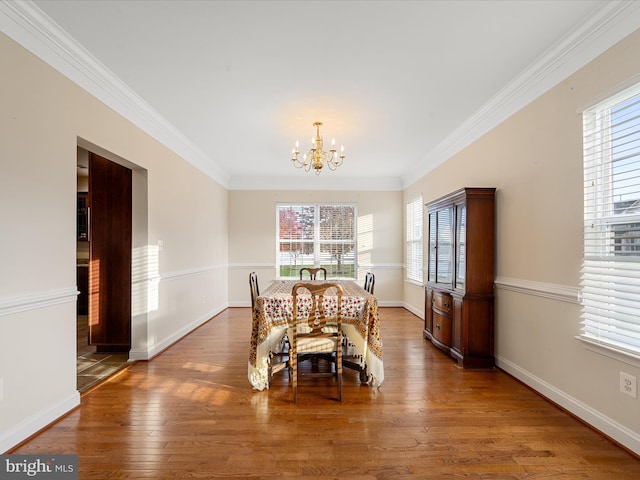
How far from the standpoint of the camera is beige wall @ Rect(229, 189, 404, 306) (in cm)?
702

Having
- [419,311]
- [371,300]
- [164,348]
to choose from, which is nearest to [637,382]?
[371,300]

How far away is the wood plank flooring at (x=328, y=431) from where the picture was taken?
188cm

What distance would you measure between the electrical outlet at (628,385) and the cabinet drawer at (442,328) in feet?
5.64

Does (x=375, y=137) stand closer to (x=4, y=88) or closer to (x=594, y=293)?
(x=594, y=293)

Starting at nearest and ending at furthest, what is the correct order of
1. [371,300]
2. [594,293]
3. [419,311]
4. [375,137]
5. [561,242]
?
Result: 1. [594,293]
2. [561,242]
3. [371,300]
4. [375,137]
5. [419,311]

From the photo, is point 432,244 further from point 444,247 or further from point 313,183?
point 313,183

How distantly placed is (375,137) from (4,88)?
12.1ft

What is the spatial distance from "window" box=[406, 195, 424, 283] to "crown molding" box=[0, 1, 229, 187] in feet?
14.2

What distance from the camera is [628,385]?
6.66 ft

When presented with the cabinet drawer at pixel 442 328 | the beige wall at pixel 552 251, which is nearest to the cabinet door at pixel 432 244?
the cabinet drawer at pixel 442 328

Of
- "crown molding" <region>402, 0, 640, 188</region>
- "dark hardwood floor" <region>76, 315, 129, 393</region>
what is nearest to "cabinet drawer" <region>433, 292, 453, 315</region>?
"crown molding" <region>402, 0, 640, 188</region>

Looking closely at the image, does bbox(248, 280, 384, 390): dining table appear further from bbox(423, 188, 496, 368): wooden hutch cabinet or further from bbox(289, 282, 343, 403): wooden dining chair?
bbox(423, 188, 496, 368): wooden hutch cabinet

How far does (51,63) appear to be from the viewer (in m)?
2.34

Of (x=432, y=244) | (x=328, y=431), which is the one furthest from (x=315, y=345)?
(x=432, y=244)
